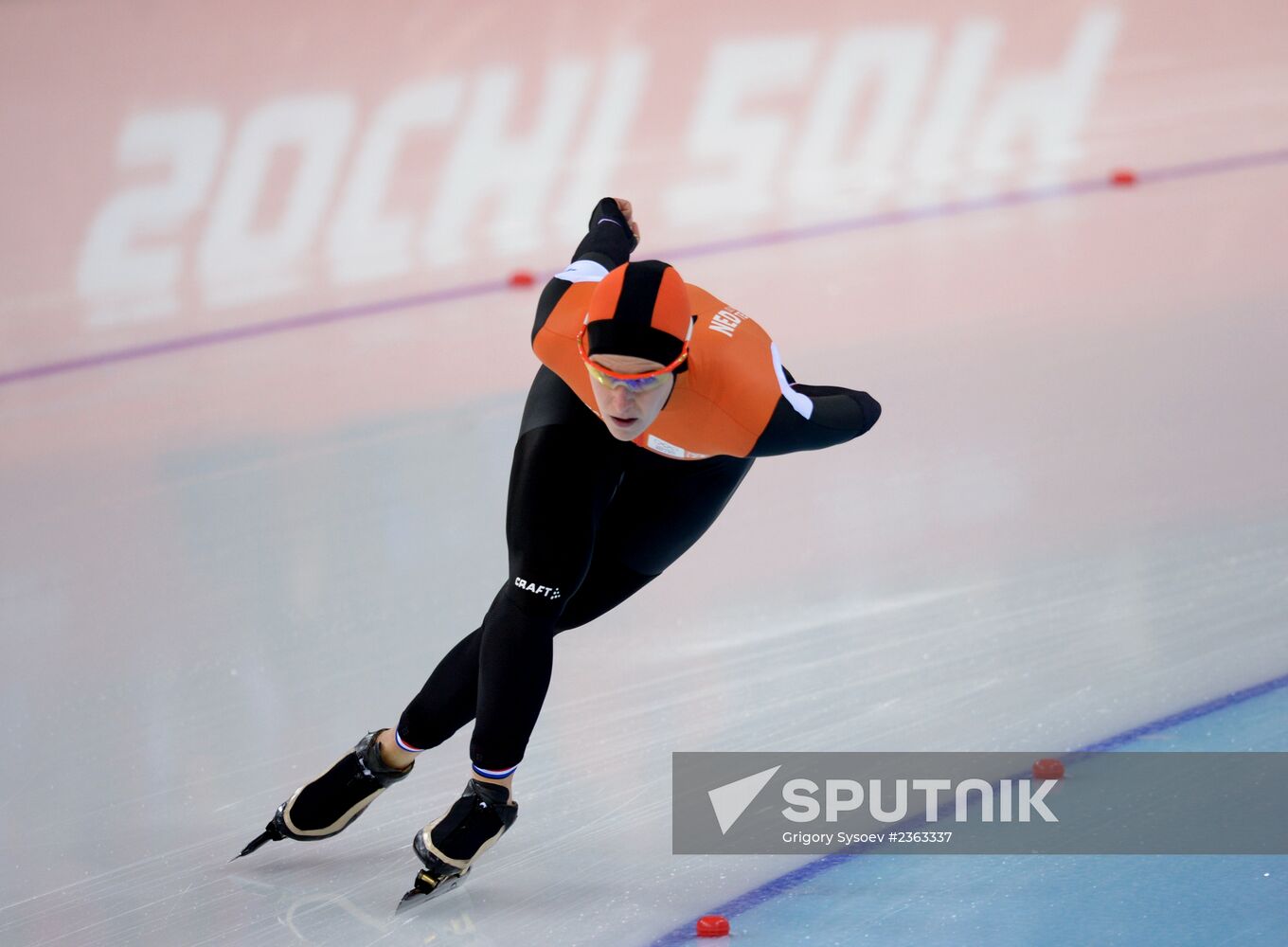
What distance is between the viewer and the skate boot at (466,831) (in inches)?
96.3

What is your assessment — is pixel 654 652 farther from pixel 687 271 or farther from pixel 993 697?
pixel 687 271

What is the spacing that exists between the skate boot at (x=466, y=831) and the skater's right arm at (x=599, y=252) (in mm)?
782

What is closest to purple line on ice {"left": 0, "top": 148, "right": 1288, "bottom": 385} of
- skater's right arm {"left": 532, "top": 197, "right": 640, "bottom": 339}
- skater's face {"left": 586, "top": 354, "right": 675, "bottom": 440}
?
skater's right arm {"left": 532, "top": 197, "right": 640, "bottom": 339}

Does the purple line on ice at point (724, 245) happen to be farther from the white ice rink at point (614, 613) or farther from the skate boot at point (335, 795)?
the skate boot at point (335, 795)

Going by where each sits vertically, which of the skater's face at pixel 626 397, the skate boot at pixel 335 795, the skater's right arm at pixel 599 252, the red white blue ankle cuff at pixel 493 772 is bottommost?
the skate boot at pixel 335 795

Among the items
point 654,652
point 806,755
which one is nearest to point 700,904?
point 806,755

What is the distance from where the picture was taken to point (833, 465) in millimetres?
4207

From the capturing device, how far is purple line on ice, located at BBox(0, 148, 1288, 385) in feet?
16.9

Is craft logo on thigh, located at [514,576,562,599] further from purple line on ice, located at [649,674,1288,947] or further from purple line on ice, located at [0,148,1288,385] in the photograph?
purple line on ice, located at [0,148,1288,385]

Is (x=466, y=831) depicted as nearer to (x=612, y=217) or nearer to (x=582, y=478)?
(x=582, y=478)

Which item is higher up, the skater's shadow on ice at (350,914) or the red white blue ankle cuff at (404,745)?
the red white blue ankle cuff at (404,745)

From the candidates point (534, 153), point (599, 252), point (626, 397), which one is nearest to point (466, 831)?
point (626, 397)

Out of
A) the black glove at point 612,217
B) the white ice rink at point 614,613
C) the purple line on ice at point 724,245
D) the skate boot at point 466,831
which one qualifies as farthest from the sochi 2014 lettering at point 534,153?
the skate boot at point 466,831

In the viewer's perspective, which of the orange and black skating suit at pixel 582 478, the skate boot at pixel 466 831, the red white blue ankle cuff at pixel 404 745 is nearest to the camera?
the orange and black skating suit at pixel 582 478
